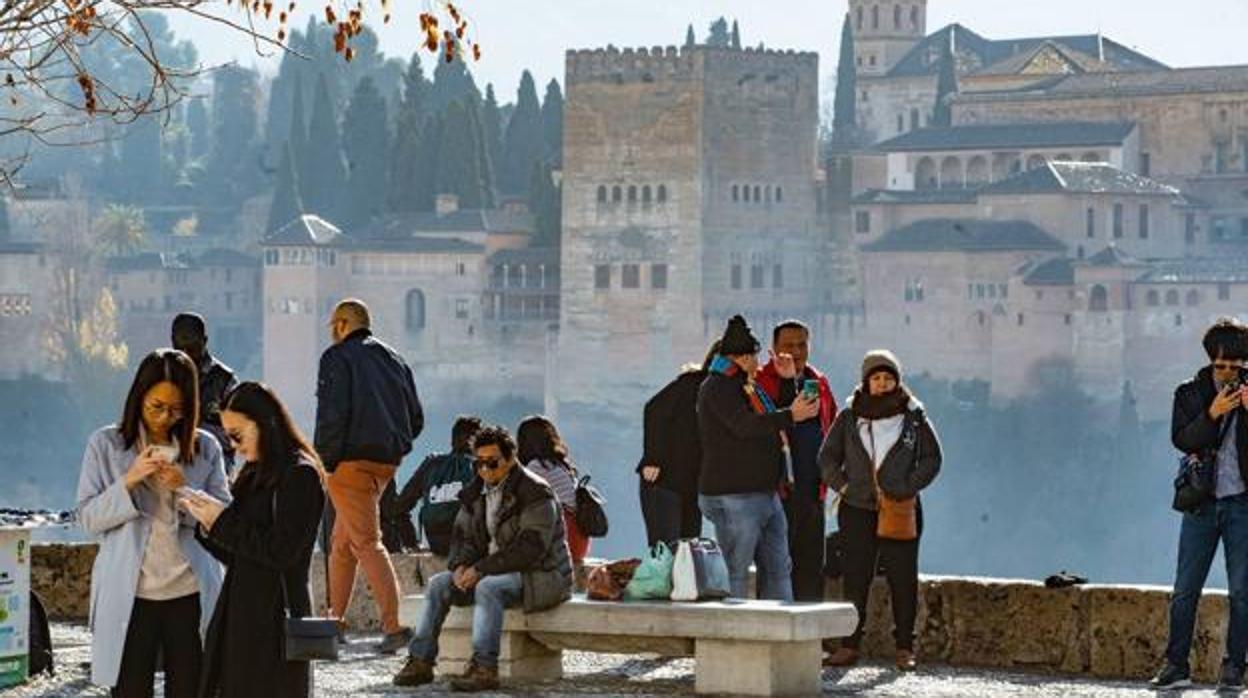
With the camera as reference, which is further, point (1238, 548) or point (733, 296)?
point (733, 296)

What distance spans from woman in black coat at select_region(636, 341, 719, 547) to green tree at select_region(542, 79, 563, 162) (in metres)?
54.8

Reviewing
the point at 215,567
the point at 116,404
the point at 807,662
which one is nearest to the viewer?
the point at 215,567

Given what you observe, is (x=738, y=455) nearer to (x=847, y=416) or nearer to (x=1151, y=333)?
(x=847, y=416)

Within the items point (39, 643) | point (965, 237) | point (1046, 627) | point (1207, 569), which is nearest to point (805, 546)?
point (1046, 627)

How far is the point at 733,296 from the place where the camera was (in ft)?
197

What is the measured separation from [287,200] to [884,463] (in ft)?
192

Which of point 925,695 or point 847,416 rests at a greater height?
point 847,416

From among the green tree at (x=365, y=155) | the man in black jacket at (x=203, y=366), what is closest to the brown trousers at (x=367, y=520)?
the man in black jacket at (x=203, y=366)

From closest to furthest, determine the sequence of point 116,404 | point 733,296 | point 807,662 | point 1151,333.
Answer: point 807,662 → point 1151,333 → point 733,296 → point 116,404

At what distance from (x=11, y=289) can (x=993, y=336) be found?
22652 mm

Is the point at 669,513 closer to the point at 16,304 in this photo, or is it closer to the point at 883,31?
the point at 16,304

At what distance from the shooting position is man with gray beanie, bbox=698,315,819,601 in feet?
29.5

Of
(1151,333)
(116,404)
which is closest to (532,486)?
(1151,333)

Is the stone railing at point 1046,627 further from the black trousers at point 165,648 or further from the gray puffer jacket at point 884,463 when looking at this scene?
the black trousers at point 165,648
